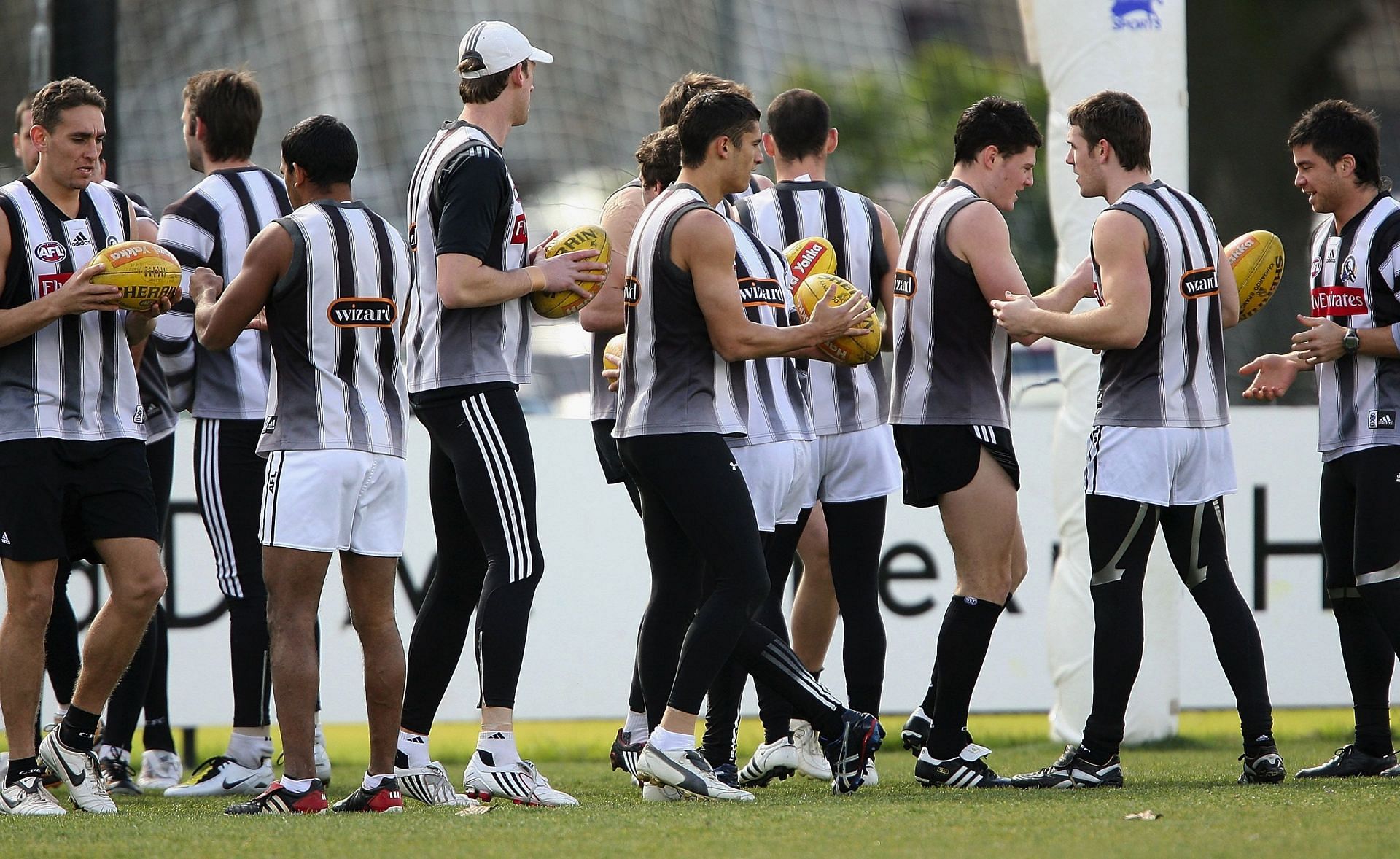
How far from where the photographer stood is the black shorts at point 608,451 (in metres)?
6.12

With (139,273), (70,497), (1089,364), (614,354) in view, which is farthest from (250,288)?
(1089,364)

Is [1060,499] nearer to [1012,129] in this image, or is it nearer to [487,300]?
[1012,129]

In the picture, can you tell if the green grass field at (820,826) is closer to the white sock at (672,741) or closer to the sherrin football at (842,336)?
the white sock at (672,741)

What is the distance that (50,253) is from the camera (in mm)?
5066

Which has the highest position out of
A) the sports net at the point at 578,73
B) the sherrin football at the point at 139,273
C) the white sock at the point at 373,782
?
the sports net at the point at 578,73

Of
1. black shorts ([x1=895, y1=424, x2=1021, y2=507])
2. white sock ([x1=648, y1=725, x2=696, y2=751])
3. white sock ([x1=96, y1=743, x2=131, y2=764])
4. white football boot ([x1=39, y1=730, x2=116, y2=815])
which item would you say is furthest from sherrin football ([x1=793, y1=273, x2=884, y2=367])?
white sock ([x1=96, y1=743, x2=131, y2=764])

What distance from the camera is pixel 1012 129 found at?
218 inches

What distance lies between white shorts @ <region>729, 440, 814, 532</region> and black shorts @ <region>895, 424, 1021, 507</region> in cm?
→ 38

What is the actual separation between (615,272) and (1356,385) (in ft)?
8.75

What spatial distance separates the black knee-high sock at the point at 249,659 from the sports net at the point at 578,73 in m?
5.96

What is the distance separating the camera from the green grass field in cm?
390

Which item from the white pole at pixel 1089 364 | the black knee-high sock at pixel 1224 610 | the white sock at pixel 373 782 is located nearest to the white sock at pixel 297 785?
the white sock at pixel 373 782

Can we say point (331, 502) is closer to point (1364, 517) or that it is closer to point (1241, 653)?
point (1241, 653)

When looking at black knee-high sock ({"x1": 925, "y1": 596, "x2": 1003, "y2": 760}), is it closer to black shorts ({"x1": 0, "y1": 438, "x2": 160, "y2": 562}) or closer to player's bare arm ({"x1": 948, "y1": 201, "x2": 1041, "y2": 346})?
player's bare arm ({"x1": 948, "y1": 201, "x2": 1041, "y2": 346})
